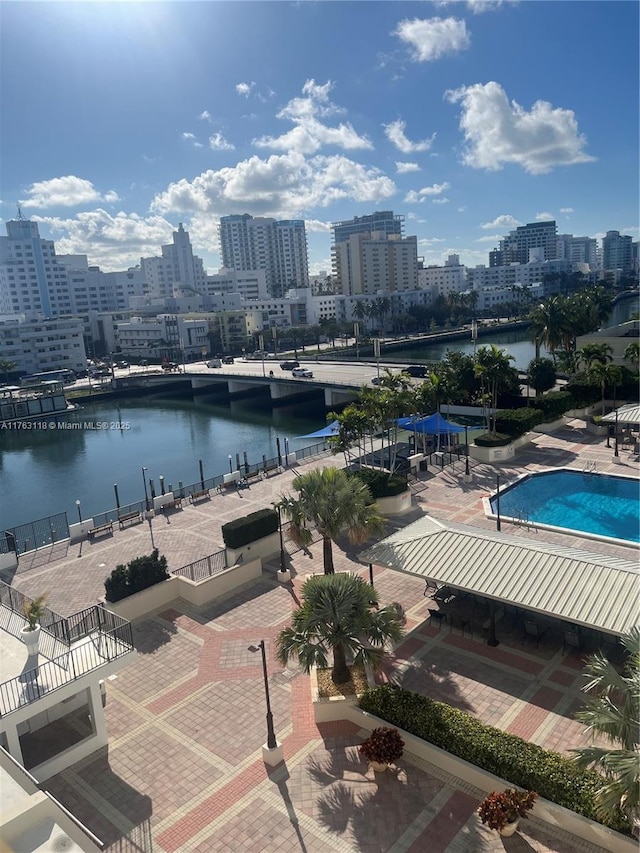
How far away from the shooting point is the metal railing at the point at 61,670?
13.6 m

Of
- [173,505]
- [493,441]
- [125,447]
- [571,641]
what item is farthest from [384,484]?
[125,447]

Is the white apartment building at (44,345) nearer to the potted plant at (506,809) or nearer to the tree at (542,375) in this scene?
the tree at (542,375)

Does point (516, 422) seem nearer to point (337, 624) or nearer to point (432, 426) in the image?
point (432, 426)

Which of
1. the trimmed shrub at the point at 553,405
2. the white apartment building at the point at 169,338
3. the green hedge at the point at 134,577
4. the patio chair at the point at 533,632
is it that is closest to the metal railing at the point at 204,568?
the green hedge at the point at 134,577

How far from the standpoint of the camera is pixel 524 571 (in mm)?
17844

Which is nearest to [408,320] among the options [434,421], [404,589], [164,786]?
[434,421]

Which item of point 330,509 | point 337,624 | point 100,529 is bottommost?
point 100,529

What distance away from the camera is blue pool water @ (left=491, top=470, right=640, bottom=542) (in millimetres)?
28766

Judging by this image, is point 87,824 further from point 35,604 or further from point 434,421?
point 434,421

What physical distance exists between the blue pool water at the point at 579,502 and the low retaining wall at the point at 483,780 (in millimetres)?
16332

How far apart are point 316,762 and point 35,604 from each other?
7.73 metres

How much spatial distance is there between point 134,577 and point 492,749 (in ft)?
44.6

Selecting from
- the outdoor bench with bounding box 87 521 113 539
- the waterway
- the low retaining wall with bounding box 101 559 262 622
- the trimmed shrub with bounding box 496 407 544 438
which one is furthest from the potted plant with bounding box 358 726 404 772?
the waterway

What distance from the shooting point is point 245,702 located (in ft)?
55.3
